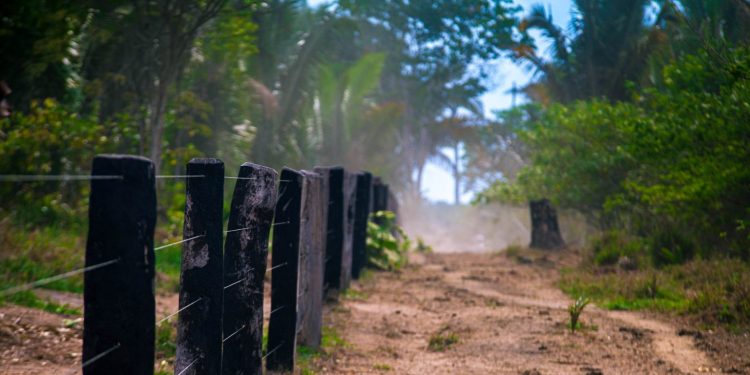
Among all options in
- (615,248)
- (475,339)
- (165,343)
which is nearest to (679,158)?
(615,248)

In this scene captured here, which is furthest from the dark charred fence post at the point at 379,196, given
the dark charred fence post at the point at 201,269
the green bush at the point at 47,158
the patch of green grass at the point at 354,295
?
the dark charred fence post at the point at 201,269

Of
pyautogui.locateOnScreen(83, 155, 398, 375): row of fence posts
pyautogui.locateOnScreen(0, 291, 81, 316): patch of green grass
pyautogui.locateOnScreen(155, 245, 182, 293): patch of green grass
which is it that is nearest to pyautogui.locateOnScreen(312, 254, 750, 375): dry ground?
pyautogui.locateOnScreen(83, 155, 398, 375): row of fence posts

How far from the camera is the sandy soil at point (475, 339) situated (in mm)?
6090

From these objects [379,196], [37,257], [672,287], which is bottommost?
[672,287]

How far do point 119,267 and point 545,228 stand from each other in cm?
1611

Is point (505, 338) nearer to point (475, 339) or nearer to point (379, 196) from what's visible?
point (475, 339)

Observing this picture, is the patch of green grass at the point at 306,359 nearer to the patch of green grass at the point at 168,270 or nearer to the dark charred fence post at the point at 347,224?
the patch of green grass at the point at 168,270

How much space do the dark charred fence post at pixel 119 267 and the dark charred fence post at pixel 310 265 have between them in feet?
10.3

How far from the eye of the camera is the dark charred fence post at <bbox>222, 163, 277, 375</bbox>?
14.9ft

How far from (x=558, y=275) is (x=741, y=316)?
19.2 ft

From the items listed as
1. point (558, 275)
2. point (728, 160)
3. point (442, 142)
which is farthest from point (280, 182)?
point (442, 142)

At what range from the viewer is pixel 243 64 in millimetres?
24750

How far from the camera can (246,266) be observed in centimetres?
464

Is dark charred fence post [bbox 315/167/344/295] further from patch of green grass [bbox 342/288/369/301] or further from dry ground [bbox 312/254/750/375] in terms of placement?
patch of green grass [bbox 342/288/369/301]
